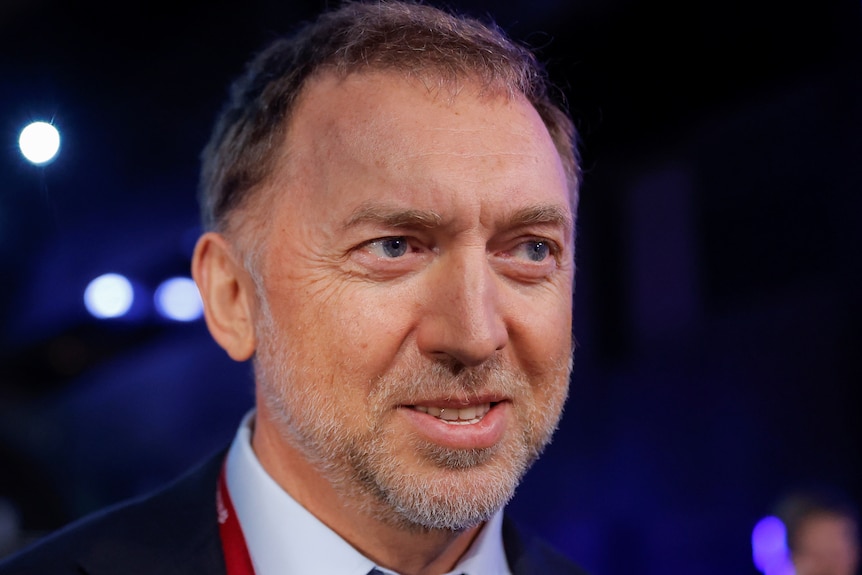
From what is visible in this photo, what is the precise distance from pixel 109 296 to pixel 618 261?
1457 mm

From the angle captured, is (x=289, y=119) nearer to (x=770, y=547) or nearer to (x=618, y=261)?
(x=618, y=261)

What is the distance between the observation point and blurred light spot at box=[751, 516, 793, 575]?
2523 mm

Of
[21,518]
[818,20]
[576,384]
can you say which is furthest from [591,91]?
[21,518]

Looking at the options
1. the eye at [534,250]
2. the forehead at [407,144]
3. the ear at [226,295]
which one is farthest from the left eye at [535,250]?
the ear at [226,295]

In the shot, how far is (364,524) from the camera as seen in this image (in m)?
1.91

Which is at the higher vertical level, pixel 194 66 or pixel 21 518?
pixel 194 66

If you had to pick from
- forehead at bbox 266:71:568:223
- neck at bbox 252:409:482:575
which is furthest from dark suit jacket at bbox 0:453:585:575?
forehead at bbox 266:71:568:223

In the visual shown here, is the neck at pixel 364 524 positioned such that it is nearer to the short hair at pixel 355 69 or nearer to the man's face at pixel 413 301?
the man's face at pixel 413 301

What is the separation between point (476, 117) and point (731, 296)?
1133mm

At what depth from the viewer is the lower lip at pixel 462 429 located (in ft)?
5.87

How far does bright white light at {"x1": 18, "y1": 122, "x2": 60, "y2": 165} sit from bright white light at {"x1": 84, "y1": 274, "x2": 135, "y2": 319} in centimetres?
40

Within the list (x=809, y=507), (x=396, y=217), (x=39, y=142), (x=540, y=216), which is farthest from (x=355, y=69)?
(x=809, y=507)

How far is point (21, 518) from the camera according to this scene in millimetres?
2270

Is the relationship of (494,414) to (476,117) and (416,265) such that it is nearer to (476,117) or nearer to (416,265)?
(416,265)
